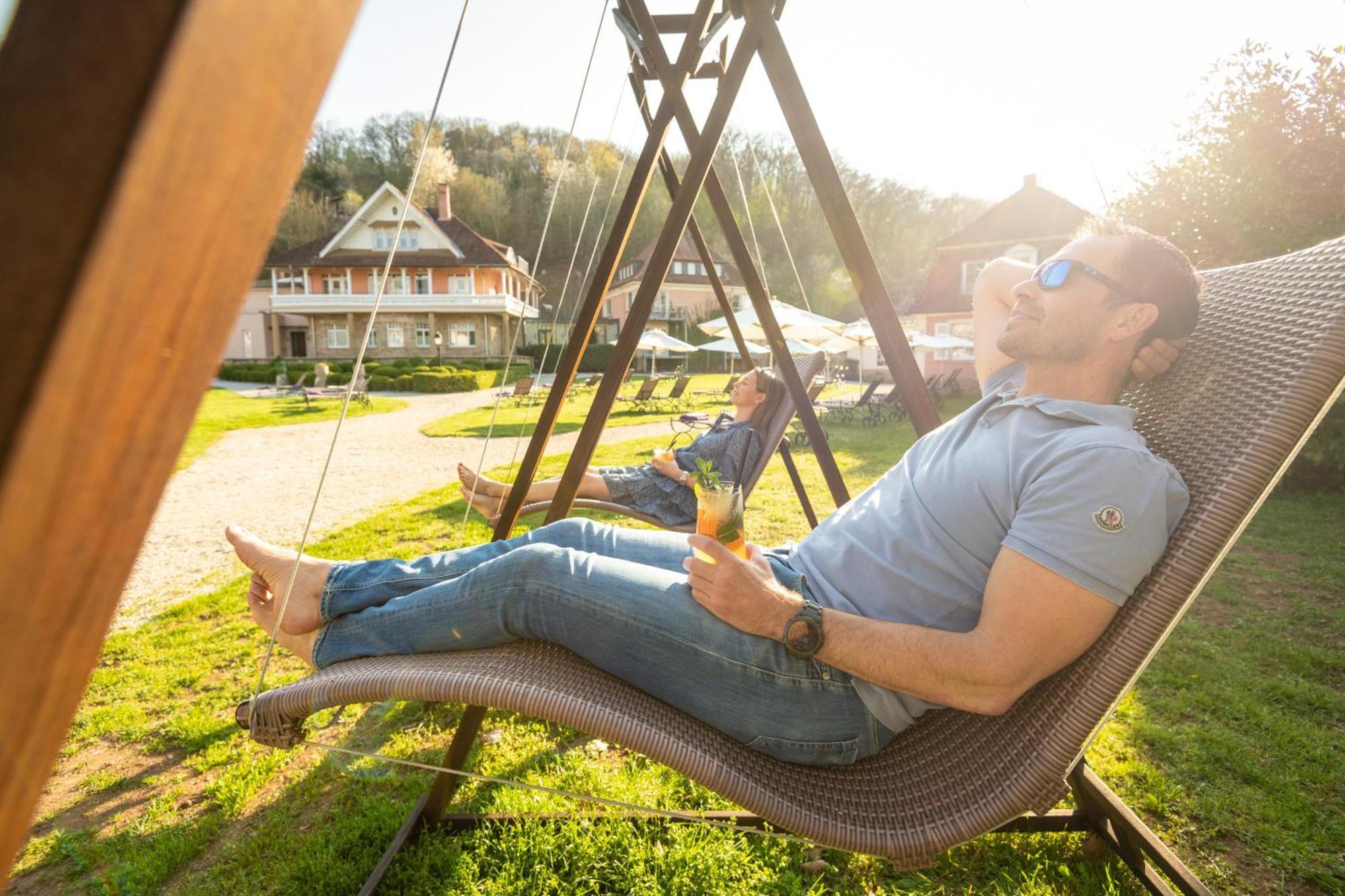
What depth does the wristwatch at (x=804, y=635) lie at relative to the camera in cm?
146

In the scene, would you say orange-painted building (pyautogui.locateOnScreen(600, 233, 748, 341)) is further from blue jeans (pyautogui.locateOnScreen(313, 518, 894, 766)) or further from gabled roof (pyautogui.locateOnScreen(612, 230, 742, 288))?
blue jeans (pyautogui.locateOnScreen(313, 518, 894, 766))

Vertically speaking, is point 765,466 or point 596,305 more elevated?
point 596,305

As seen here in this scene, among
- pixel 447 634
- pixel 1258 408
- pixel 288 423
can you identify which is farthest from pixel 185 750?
pixel 288 423

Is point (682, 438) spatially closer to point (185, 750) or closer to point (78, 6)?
point (185, 750)

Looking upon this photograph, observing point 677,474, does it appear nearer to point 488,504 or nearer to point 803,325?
point 488,504

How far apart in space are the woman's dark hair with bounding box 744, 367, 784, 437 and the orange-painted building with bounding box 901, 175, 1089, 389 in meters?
20.9

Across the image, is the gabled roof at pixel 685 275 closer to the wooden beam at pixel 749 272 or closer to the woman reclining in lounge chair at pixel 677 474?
the woman reclining in lounge chair at pixel 677 474

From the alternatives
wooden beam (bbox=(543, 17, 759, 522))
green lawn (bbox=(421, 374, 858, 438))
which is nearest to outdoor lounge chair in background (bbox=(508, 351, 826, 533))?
wooden beam (bbox=(543, 17, 759, 522))

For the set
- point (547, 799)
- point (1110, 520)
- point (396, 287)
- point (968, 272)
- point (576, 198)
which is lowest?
point (547, 799)

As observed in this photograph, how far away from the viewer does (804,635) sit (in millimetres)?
1464

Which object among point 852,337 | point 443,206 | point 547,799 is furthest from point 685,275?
point 547,799

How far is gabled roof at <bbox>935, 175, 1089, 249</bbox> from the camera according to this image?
76.4 ft

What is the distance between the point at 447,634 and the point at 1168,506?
5.01 feet

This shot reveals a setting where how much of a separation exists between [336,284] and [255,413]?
23.7 metres
